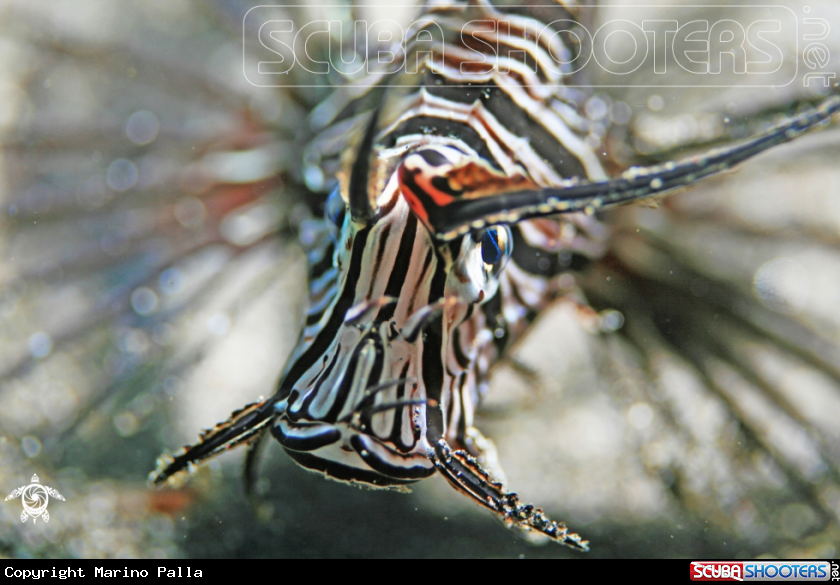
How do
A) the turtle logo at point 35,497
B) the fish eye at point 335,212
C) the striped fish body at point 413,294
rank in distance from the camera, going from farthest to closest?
the turtle logo at point 35,497
the fish eye at point 335,212
the striped fish body at point 413,294

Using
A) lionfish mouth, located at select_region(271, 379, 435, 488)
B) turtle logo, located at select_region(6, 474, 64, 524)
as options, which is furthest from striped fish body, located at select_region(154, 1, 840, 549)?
turtle logo, located at select_region(6, 474, 64, 524)

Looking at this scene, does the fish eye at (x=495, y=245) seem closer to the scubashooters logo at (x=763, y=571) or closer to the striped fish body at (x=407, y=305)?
the striped fish body at (x=407, y=305)

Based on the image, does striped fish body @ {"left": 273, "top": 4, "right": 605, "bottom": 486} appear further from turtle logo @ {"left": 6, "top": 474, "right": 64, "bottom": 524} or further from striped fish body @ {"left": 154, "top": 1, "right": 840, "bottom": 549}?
turtle logo @ {"left": 6, "top": 474, "right": 64, "bottom": 524}

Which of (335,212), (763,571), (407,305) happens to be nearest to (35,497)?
(335,212)

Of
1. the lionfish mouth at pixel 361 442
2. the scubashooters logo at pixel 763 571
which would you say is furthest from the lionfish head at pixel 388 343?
the scubashooters logo at pixel 763 571

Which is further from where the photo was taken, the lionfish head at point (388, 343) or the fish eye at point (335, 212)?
the fish eye at point (335, 212)

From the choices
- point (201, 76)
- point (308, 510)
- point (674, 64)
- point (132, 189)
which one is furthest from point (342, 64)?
point (308, 510)

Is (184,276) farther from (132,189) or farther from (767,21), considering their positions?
(767,21)
